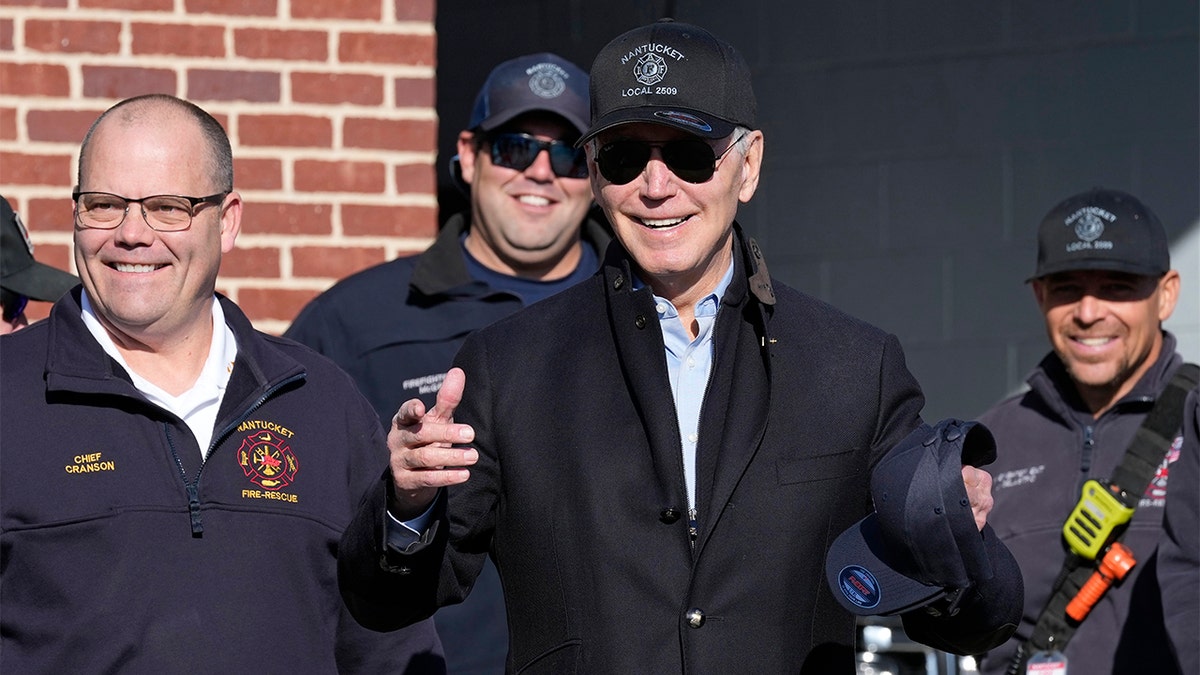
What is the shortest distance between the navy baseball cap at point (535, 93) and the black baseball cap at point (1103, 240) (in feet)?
4.52

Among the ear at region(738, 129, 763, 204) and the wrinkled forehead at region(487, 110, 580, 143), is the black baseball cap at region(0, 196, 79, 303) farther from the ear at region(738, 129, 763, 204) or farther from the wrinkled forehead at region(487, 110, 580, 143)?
the ear at region(738, 129, 763, 204)

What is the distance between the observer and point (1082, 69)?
21.2 feet

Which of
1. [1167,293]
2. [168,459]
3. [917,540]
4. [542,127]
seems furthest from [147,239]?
[1167,293]

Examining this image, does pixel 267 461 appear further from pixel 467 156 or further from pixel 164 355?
pixel 467 156

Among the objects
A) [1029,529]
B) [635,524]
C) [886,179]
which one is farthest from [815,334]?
[886,179]

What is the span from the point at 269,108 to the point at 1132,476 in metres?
2.52

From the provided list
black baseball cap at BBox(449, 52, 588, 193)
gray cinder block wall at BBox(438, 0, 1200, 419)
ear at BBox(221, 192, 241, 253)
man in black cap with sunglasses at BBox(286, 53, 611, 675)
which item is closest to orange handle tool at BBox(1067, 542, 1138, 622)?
man in black cap with sunglasses at BBox(286, 53, 611, 675)

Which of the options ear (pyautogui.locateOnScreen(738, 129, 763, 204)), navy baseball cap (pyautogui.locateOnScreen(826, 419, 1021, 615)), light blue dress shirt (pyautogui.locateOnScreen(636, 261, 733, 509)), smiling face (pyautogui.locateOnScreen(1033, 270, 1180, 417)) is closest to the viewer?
navy baseball cap (pyautogui.locateOnScreen(826, 419, 1021, 615))

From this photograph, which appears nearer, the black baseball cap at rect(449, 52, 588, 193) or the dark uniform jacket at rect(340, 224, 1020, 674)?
the dark uniform jacket at rect(340, 224, 1020, 674)

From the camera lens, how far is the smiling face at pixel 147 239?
3.44 meters

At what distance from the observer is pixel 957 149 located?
6.63 meters

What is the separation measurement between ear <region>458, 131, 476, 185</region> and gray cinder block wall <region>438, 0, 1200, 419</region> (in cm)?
221

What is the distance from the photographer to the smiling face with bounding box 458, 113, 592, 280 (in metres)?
4.65

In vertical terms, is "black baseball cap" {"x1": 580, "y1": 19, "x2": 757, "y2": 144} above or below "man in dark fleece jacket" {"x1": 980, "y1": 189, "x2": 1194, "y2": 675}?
above
